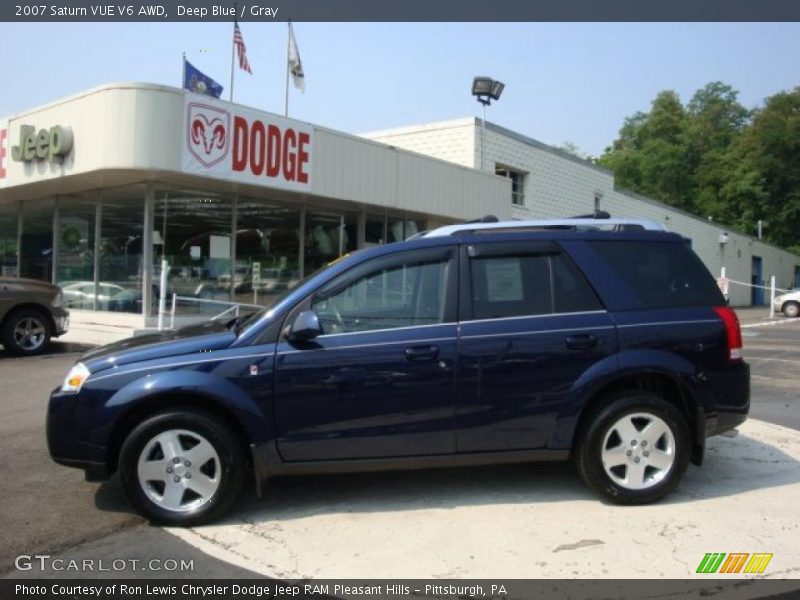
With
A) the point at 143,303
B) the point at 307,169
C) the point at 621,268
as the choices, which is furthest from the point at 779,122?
the point at 621,268

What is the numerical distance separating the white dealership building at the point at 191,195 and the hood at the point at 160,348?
9.11 m

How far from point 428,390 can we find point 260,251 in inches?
501

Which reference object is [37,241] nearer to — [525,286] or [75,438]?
[75,438]

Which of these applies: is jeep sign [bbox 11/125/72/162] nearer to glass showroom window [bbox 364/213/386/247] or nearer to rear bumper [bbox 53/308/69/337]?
rear bumper [bbox 53/308/69/337]

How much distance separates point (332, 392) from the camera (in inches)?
163

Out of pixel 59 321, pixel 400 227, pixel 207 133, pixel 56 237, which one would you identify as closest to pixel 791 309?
pixel 400 227

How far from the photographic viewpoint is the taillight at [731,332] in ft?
15.0

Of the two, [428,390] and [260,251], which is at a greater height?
[260,251]

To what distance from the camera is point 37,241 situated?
18234 mm

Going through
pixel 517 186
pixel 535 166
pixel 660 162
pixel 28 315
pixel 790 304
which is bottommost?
pixel 28 315

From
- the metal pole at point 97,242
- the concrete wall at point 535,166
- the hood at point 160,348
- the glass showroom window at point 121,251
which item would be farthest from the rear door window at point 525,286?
the concrete wall at point 535,166

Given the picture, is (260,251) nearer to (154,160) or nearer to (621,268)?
(154,160)

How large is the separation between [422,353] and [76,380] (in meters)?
2.17

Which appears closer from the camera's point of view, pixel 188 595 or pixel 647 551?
Answer: pixel 188 595
